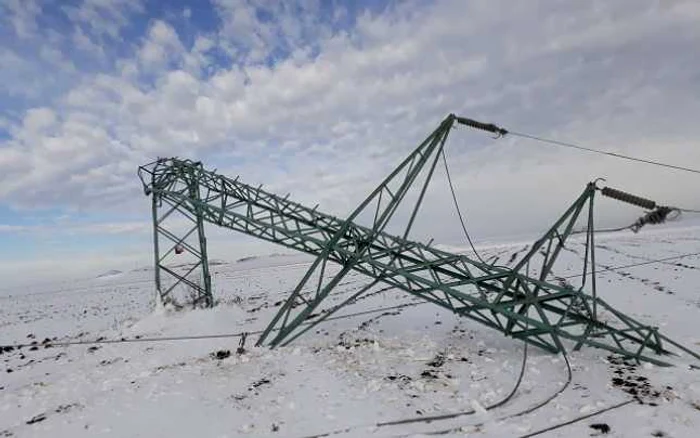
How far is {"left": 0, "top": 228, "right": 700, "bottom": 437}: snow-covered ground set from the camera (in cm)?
745

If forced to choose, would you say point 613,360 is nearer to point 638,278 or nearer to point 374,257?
point 374,257

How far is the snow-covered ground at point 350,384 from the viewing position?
7449 millimetres

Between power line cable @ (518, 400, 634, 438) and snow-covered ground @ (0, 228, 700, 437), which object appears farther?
snow-covered ground @ (0, 228, 700, 437)

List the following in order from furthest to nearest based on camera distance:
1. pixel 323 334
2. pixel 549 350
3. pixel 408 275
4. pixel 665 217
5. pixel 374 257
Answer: pixel 323 334, pixel 374 257, pixel 408 275, pixel 549 350, pixel 665 217

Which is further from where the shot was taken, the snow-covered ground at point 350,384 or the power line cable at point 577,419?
the snow-covered ground at point 350,384

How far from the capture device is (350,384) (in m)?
9.63

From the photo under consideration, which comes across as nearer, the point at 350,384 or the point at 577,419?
the point at 577,419

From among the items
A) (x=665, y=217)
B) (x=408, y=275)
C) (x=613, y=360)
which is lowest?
(x=613, y=360)

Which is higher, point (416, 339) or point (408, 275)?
point (408, 275)

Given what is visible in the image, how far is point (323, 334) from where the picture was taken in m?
14.4

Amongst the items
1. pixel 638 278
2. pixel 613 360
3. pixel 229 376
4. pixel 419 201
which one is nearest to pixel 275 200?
pixel 419 201

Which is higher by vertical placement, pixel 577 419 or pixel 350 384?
pixel 350 384

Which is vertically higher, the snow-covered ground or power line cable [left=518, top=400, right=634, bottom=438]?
the snow-covered ground

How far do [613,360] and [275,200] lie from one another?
10364 mm
